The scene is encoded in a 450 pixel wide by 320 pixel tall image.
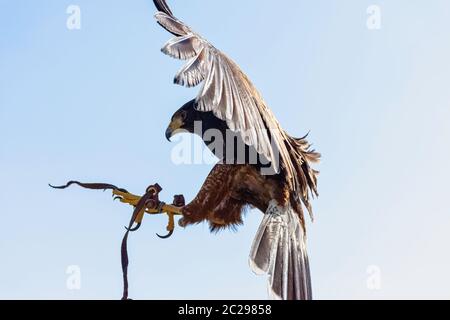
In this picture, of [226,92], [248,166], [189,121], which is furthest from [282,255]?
[189,121]

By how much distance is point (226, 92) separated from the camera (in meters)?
7.21

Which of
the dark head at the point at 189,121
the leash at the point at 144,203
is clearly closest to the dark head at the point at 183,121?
the dark head at the point at 189,121

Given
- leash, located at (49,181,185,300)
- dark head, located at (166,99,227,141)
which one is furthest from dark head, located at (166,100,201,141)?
leash, located at (49,181,185,300)

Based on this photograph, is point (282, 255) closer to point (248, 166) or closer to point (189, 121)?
point (248, 166)

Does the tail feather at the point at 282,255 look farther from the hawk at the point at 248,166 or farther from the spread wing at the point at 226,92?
the spread wing at the point at 226,92

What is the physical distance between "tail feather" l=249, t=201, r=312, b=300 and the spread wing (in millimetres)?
307

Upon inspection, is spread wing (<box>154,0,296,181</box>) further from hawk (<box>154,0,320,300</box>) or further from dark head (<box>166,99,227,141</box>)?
dark head (<box>166,99,227,141</box>)

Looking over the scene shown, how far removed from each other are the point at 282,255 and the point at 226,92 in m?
1.33

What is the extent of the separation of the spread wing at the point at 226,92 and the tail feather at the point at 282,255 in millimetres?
307

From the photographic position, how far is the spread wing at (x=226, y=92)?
6949 millimetres

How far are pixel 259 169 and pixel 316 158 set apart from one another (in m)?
0.92
